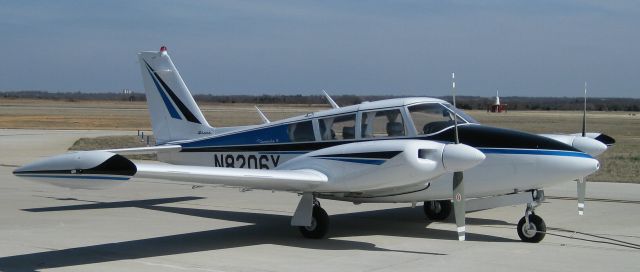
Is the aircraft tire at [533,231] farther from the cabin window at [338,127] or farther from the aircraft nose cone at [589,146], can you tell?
the cabin window at [338,127]

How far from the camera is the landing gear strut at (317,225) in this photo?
12398 millimetres

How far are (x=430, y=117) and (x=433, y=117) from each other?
0.05 metres

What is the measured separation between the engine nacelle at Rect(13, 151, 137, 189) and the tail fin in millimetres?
6824

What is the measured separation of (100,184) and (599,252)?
6644mm

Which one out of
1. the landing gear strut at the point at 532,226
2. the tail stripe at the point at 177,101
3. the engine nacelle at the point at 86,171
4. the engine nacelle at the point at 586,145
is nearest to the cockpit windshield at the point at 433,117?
the landing gear strut at the point at 532,226

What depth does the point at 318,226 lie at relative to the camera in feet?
40.7

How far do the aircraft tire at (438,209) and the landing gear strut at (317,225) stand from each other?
2.82 meters

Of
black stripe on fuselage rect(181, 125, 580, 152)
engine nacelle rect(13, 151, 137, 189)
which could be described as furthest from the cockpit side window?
engine nacelle rect(13, 151, 137, 189)

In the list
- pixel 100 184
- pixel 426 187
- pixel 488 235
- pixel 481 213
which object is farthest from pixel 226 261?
pixel 481 213

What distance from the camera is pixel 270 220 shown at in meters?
14.8

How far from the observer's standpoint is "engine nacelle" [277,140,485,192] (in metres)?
10.7

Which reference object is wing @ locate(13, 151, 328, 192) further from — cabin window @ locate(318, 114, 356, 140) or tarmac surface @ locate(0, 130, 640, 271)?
cabin window @ locate(318, 114, 356, 140)

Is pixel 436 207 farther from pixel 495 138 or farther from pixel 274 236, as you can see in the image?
pixel 274 236

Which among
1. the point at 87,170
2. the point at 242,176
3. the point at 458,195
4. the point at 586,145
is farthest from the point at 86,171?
the point at 586,145
